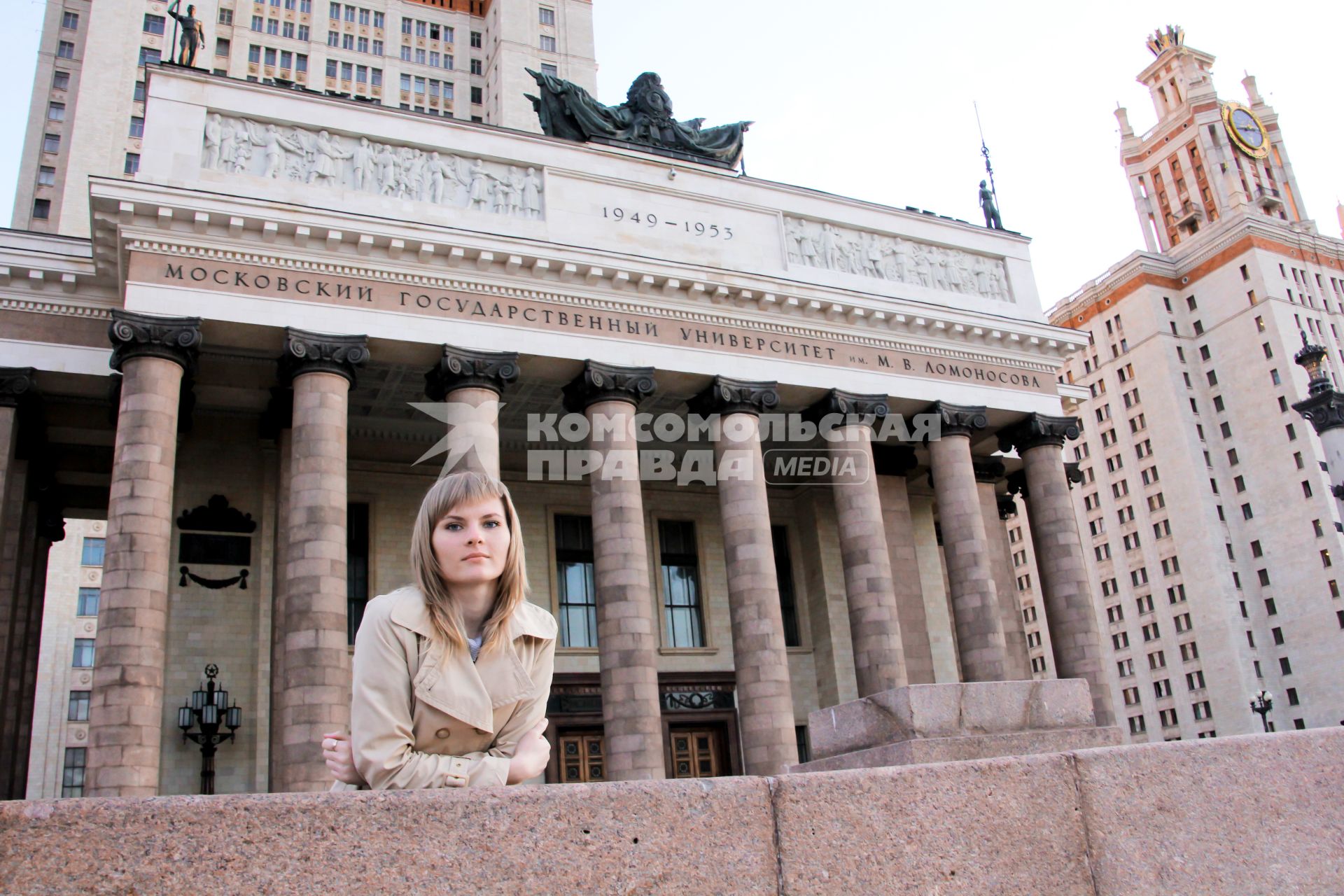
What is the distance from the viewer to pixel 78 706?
56469mm

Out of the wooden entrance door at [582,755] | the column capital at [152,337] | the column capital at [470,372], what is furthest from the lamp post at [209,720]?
the column capital at [470,372]

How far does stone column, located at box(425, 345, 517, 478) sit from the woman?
1666cm

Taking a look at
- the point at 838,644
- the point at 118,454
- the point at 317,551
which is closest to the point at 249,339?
the point at 118,454

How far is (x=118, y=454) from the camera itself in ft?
59.7

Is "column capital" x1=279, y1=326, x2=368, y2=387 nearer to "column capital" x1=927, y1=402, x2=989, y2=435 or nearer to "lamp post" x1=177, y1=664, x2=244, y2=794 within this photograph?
"lamp post" x1=177, y1=664, x2=244, y2=794

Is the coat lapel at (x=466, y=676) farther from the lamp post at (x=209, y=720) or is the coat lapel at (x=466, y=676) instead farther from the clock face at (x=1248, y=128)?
the clock face at (x=1248, y=128)

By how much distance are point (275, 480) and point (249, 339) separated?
5137 millimetres

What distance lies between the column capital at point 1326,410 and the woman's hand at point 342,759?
1740cm

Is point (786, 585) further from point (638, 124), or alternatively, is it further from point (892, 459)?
point (638, 124)

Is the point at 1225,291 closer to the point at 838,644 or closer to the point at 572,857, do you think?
the point at 838,644

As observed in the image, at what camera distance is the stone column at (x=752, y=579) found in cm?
2180

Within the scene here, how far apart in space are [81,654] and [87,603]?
274cm

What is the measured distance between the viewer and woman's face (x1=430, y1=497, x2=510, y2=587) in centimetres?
368

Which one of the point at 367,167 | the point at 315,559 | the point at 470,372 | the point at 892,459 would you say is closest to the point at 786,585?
the point at 892,459
